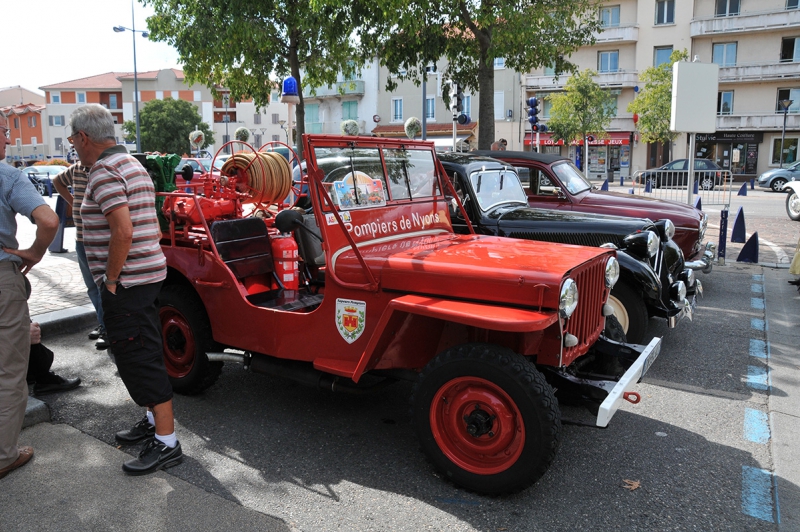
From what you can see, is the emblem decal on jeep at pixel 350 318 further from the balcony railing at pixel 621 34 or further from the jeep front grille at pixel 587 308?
the balcony railing at pixel 621 34

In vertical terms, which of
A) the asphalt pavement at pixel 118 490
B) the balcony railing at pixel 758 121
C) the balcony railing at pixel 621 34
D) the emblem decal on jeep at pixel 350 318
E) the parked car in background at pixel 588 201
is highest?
the balcony railing at pixel 621 34

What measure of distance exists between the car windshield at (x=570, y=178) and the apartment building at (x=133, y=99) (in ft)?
204

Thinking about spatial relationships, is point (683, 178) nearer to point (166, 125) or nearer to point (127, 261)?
point (127, 261)

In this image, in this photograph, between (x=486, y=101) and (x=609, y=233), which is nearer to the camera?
(x=609, y=233)

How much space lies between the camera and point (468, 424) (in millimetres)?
3119

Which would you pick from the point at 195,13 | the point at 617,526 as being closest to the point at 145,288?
the point at 617,526

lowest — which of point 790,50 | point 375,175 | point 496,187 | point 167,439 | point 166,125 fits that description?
point 167,439

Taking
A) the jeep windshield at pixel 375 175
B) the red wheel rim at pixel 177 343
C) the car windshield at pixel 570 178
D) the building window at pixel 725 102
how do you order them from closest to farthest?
the jeep windshield at pixel 375 175, the red wheel rim at pixel 177 343, the car windshield at pixel 570 178, the building window at pixel 725 102

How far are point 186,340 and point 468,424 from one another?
7.59 ft

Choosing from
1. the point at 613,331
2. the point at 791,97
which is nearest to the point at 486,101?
the point at 613,331

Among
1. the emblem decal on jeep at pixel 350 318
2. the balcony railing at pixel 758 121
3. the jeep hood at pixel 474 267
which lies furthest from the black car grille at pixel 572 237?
the balcony railing at pixel 758 121

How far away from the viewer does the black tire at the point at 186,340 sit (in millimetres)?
4312

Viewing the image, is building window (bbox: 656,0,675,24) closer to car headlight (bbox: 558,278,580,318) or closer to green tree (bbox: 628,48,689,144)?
green tree (bbox: 628,48,689,144)

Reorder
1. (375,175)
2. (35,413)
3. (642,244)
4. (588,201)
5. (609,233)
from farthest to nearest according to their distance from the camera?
(588,201), (609,233), (642,244), (375,175), (35,413)
